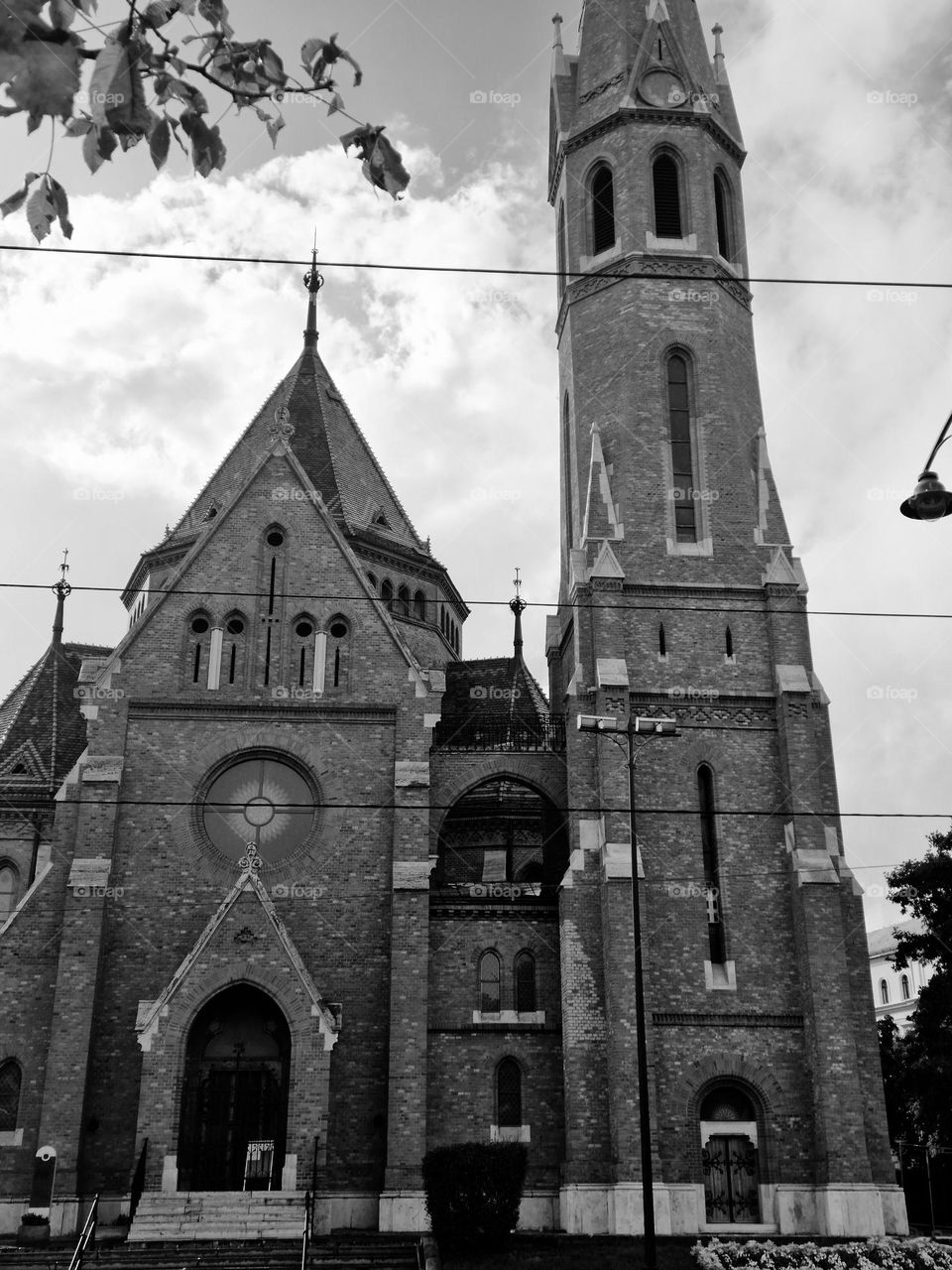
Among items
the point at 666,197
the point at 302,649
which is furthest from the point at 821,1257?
the point at 666,197

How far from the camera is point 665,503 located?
34.8 metres

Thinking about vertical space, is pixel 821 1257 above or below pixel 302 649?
below

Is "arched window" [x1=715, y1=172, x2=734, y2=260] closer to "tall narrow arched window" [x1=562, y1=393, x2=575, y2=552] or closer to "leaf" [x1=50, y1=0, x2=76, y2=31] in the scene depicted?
"tall narrow arched window" [x1=562, y1=393, x2=575, y2=552]

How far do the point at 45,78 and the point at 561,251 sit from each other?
37828 millimetres

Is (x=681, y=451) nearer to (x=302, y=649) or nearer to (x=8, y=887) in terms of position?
(x=302, y=649)

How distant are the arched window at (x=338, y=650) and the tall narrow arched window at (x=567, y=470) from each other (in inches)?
327

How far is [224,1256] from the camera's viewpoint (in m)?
23.2

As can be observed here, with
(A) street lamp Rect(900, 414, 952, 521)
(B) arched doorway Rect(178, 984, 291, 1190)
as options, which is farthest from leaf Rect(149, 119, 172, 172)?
(B) arched doorway Rect(178, 984, 291, 1190)

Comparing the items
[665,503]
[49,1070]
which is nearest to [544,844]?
[665,503]

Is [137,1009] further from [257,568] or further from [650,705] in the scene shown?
[650,705]

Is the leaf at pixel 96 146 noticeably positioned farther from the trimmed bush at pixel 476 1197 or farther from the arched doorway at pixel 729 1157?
the arched doorway at pixel 729 1157

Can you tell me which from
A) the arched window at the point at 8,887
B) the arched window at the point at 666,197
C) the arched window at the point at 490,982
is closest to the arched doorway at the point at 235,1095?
the arched window at the point at 490,982

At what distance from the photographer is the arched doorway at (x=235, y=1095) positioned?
27500 mm

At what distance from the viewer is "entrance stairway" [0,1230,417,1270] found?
Result: 22562mm
